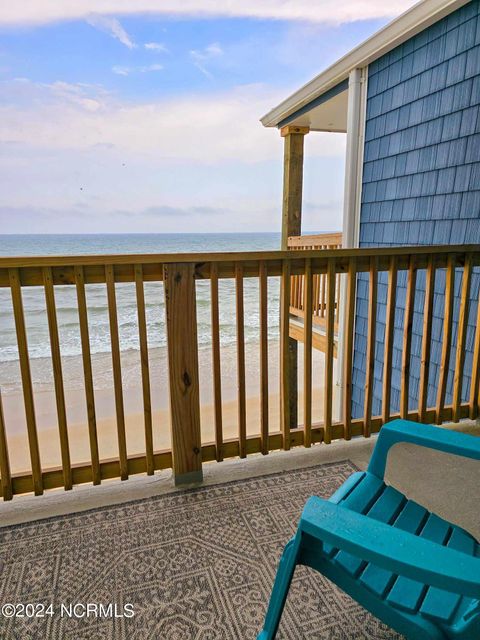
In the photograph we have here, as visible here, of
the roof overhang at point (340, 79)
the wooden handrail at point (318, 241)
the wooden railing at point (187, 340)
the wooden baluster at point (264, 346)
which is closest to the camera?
the wooden railing at point (187, 340)

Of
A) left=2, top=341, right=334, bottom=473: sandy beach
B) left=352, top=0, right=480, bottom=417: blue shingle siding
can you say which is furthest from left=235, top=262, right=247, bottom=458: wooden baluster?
left=2, top=341, right=334, bottom=473: sandy beach

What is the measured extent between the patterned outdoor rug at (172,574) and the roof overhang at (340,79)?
142 inches

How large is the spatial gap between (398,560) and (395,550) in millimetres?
21

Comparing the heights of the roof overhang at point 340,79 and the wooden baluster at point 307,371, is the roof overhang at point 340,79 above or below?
above

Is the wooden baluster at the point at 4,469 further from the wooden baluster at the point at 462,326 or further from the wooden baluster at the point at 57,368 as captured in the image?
the wooden baluster at the point at 462,326

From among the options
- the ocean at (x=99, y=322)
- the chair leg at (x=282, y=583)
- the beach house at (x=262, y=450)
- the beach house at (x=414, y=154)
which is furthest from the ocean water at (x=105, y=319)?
the chair leg at (x=282, y=583)

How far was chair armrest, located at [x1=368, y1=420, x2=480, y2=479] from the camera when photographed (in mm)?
1245

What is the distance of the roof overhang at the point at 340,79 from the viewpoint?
3385 mm

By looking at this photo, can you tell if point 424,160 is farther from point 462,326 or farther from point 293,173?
point 293,173

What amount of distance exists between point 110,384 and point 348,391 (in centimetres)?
663

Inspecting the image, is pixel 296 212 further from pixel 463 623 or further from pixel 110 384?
pixel 463 623

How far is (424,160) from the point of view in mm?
3793

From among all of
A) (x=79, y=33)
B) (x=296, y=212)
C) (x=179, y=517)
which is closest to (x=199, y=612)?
(x=179, y=517)

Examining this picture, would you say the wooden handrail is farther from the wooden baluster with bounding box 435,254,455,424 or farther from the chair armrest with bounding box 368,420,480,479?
the chair armrest with bounding box 368,420,480,479
